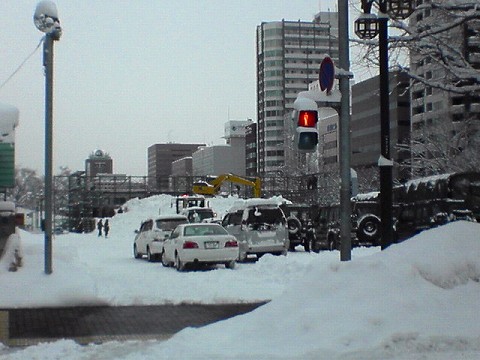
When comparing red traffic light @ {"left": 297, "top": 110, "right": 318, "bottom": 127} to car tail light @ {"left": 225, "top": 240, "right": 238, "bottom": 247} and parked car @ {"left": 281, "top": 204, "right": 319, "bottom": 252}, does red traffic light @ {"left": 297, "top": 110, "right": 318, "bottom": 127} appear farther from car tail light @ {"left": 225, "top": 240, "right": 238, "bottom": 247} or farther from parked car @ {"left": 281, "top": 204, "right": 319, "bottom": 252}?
parked car @ {"left": 281, "top": 204, "right": 319, "bottom": 252}

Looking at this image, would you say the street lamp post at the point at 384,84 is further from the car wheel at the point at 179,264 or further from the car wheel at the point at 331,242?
the car wheel at the point at 331,242

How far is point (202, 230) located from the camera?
2212cm

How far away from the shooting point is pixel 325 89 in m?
10.9

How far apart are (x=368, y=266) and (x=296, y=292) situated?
3.06ft

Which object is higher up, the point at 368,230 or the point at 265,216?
the point at 265,216

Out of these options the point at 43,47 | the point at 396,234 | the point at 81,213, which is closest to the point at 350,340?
the point at 43,47

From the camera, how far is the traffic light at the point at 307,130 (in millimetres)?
10547

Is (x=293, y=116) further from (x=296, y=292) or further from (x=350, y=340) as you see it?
(x=350, y=340)

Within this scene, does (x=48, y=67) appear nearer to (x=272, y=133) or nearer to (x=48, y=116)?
(x=48, y=116)

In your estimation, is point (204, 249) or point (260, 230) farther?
point (260, 230)

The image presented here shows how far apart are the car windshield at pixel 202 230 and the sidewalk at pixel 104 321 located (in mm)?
9032

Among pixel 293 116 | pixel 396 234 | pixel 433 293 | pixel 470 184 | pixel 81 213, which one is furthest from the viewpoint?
pixel 81 213

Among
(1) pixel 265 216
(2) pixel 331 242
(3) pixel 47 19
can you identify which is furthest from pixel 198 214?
(3) pixel 47 19

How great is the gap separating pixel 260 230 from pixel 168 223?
4.25m
